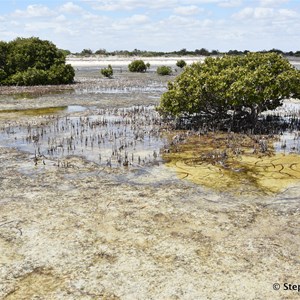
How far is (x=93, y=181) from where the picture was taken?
13922mm

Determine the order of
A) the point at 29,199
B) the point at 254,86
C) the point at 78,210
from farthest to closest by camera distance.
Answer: the point at 254,86, the point at 29,199, the point at 78,210

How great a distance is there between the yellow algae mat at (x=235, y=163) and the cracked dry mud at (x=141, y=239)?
2.12 feet

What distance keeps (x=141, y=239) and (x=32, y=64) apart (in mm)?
46446

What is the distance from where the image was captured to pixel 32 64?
51.7 meters

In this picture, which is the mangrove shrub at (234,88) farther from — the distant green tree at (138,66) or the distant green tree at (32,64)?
the distant green tree at (138,66)

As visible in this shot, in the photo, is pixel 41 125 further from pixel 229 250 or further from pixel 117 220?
pixel 229 250

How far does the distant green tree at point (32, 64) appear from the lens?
50.1m

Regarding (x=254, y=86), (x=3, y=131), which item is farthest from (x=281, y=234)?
(x=3, y=131)

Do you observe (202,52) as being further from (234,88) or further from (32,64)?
(234,88)

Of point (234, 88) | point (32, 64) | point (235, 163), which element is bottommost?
point (235, 163)

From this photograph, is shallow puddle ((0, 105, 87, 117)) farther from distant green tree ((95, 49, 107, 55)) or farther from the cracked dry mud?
distant green tree ((95, 49, 107, 55))

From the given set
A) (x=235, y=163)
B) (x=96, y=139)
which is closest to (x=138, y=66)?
(x=96, y=139)

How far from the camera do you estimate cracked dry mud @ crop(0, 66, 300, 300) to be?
776 cm

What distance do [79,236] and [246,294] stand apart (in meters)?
4.27
